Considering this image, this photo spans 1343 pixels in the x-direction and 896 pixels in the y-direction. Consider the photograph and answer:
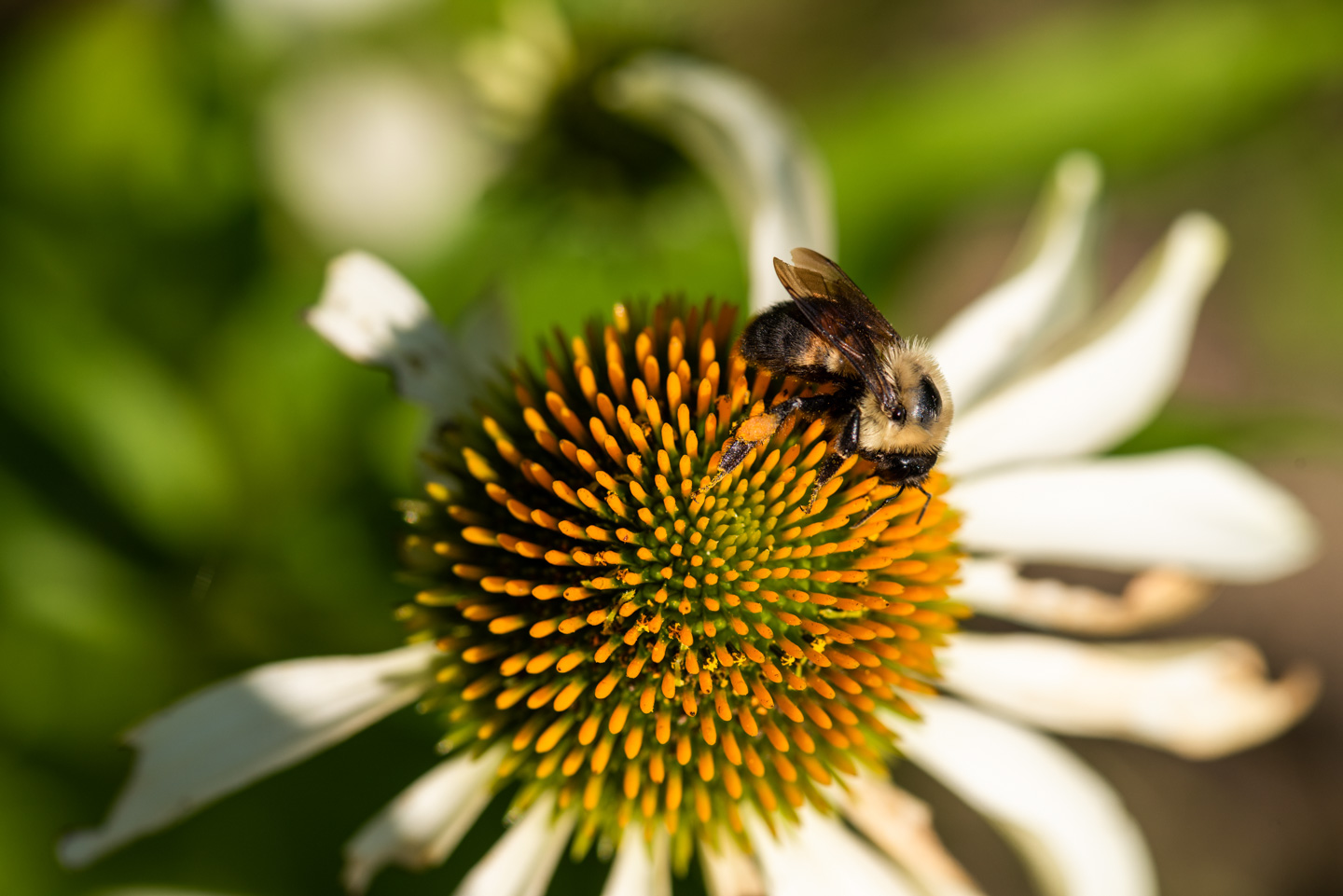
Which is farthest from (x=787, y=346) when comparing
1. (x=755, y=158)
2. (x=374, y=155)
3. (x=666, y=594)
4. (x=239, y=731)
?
(x=374, y=155)

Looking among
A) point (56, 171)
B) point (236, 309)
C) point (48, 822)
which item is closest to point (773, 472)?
point (236, 309)

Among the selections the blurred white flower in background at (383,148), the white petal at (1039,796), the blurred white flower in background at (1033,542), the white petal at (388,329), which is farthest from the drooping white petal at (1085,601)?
the blurred white flower in background at (383,148)

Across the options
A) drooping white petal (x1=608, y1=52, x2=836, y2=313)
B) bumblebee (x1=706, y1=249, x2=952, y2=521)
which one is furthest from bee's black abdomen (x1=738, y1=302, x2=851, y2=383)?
drooping white petal (x1=608, y1=52, x2=836, y2=313)

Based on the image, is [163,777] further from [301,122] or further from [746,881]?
[301,122]

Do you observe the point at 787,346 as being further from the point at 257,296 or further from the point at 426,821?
the point at 257,296

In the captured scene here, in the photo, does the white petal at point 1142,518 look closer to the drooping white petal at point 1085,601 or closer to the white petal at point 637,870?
the drooping white petal at point 1085,601

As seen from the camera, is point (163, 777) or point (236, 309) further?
point (236, 309)
